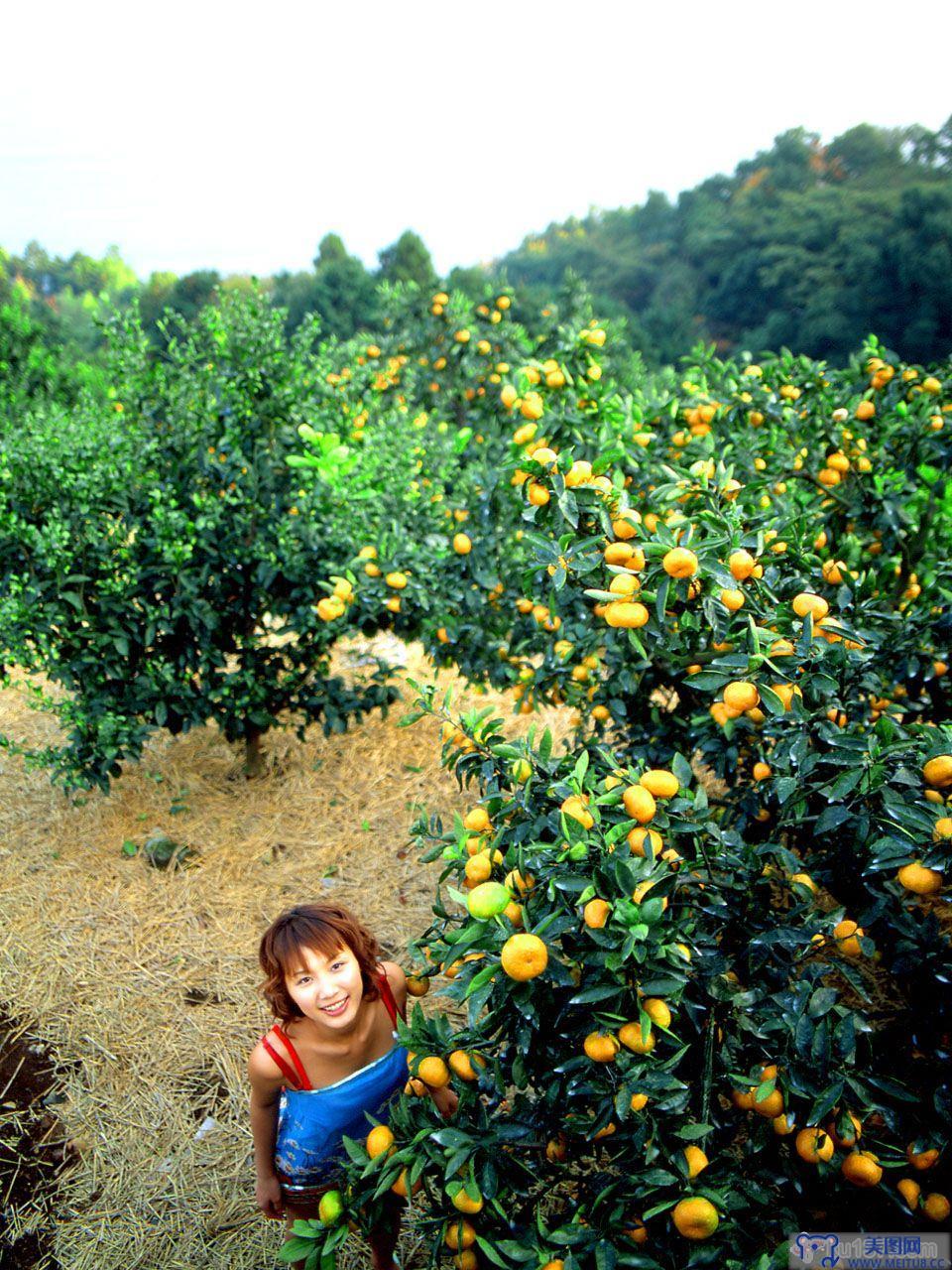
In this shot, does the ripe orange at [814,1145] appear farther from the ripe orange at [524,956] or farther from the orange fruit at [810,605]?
the orange fruit at [810,605]

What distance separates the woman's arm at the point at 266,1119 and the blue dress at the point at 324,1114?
1 cm

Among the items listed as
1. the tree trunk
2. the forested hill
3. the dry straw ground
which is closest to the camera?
the dry straw ground

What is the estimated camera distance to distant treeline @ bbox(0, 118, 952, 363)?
45.0 ft

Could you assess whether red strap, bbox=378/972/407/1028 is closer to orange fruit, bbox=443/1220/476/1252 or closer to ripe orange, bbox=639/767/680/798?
orange fruit, bbox=443/1220/476/1252

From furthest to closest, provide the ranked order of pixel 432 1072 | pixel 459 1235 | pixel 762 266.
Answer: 1. pixel 762 266
2. pixel 432 1072
3. pixel 459 1235

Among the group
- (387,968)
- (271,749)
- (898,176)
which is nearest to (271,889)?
(271,749)

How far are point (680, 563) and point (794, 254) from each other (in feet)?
55.4

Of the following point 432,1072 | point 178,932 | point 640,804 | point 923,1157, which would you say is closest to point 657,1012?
point 640,804

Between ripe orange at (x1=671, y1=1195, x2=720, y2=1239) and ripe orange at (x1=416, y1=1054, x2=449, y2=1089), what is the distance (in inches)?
16.1

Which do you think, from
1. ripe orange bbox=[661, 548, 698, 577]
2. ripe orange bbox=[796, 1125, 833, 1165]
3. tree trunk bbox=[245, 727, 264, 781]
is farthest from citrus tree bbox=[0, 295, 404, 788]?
ripe orange bbox=[796, 1125, 833, 1165]

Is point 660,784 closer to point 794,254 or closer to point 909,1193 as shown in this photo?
point 909,1193

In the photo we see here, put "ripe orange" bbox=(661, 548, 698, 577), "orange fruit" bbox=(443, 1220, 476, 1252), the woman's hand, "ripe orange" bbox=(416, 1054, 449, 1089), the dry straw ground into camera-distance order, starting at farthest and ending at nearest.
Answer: the dry straw ground → the woman's hand → "ripe orange" bbox=(661, 548, 698, 577) → "ripe orange" bbox=(416, 1054, 449, 1089) → "orange fruit" bbox=(443, 1220, 476, 1252)

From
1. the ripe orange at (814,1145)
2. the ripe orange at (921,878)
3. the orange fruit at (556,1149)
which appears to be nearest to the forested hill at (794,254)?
the ripe orange at (921,878)

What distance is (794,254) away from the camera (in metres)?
15.8
